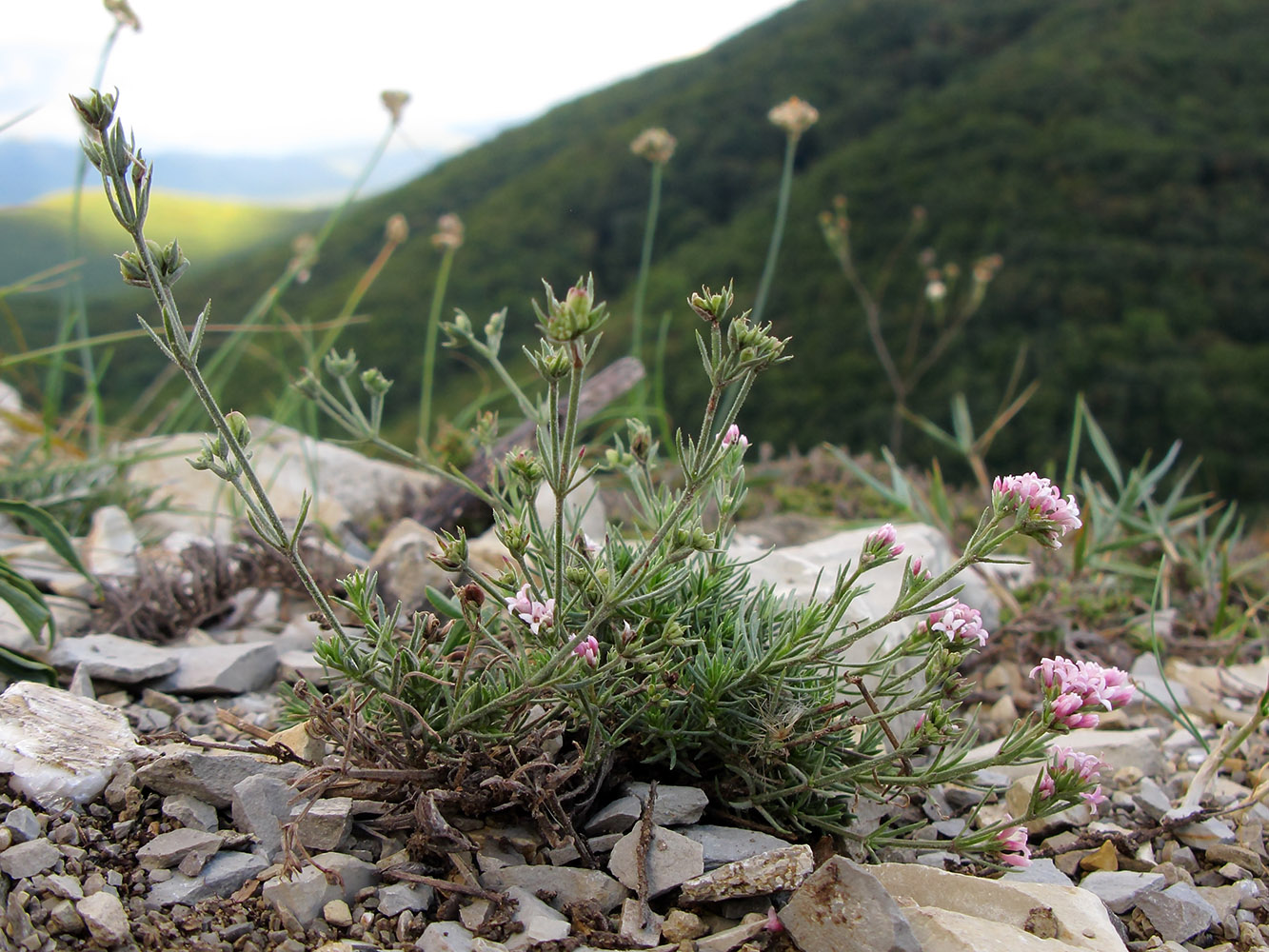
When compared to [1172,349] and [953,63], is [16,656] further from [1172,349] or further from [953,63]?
[953,63]

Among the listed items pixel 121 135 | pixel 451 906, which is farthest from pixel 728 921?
pixel 121 135

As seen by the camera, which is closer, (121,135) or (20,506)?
(121,135)

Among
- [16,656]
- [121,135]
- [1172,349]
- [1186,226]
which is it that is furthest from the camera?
[1186,226]

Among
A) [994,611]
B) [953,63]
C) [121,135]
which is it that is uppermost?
[953,63]

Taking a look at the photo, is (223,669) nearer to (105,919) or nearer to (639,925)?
(105,919)

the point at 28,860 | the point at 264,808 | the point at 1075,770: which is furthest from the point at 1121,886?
the point at 28,860

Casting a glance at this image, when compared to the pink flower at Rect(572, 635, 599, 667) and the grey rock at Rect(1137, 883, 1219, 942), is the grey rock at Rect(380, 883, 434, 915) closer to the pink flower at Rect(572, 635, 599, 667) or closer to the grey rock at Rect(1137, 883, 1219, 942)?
the pink flower at Rect(572, 635, 599, 667)
